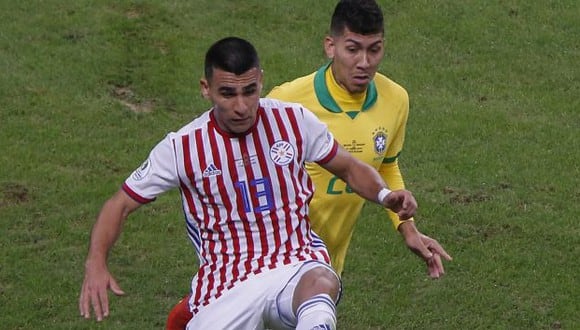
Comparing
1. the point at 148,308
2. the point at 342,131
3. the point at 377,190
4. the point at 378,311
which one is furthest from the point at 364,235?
the point at 377,190

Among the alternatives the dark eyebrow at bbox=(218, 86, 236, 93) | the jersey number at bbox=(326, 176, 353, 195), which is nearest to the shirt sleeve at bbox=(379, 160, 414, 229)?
the jersey number at bbox=(326, 176, 353, 195)

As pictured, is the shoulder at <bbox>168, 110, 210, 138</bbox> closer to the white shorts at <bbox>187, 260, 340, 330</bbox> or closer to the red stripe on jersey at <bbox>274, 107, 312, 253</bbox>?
the red stripe on jersey at <bbox>274, 107, 312, 253</bbox>

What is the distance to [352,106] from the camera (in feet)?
24.6

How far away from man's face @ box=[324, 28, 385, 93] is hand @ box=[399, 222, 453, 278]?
34.7 inches

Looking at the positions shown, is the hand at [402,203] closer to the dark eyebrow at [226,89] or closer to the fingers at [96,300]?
the dark eyebrow at [226,89]

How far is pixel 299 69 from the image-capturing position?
13359mm

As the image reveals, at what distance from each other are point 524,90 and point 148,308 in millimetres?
5690

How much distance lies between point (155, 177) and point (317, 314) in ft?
3.77

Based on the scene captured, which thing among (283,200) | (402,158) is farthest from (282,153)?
(402,158)

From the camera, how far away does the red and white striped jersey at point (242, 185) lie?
20.9 feet

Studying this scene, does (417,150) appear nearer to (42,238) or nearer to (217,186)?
(42,238)

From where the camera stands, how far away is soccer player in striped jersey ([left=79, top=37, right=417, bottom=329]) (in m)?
6.27

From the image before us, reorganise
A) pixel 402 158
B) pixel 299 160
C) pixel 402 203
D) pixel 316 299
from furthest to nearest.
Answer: pixel 402 158 < pixel 299 160 < pixel 402 203 < pixel 316 299

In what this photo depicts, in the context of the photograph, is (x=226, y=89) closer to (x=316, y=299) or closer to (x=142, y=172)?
(x=142, y=172)
